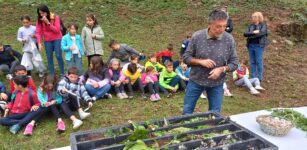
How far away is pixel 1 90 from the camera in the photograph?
5.54 m

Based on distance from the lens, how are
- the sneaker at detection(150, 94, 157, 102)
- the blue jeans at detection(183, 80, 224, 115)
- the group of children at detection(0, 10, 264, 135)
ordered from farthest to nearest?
the sneaker at detection(150, 94, 157, 102) < the group of children at detection(0, 10, 264, 135) < the blue jeans at detection(183, 80, 224, 115)

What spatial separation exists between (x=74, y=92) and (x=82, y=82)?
0.51 metres

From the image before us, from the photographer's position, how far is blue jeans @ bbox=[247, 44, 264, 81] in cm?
694

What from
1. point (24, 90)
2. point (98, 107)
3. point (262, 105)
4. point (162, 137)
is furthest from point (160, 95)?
point (162, 137)

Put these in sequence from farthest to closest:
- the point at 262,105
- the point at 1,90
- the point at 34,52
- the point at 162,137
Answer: the point at 34,52 < the point at 262,105 < the point at 1,90 < the point at 162,137

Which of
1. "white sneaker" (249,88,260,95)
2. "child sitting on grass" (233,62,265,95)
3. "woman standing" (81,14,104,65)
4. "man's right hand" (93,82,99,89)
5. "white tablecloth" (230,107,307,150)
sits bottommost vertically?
"white sneaker" (249,88,260,95)

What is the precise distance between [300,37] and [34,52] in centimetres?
798

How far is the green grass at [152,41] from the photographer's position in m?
5.24

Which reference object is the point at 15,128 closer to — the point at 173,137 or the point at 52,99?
the point at 52,99

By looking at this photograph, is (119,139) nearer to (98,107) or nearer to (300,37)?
(98,107)

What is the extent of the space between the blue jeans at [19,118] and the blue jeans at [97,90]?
110 centimetres

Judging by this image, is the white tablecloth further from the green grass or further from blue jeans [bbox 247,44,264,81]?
blue jeans [bbox 247,44,264,81]

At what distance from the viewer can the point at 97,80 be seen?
6023mm

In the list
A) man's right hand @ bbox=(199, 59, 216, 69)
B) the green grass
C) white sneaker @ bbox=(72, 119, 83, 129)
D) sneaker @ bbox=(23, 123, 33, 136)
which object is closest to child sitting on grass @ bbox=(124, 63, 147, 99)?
the green grass
